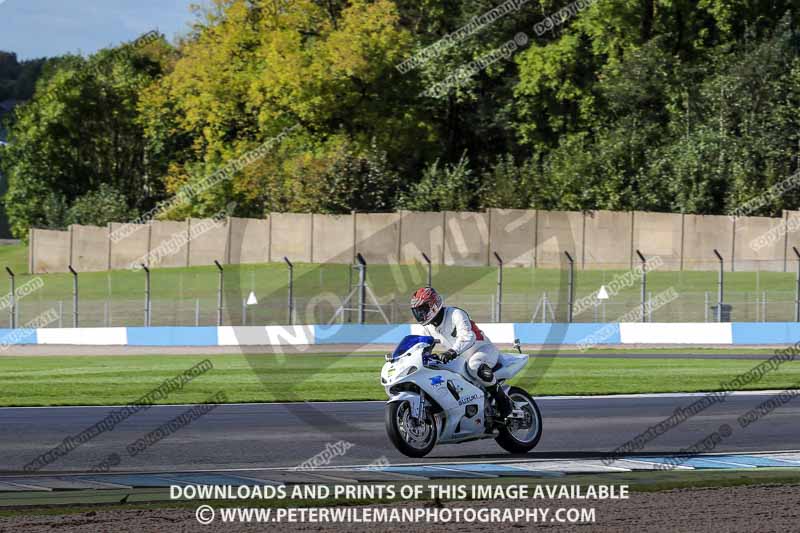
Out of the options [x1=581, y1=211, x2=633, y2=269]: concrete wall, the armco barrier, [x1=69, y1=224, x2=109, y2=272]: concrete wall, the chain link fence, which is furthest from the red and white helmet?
[x1=69, y1=224, x2=109, y2=272]: concrete wall

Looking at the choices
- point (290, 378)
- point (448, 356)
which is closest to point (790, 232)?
point (290, 378)

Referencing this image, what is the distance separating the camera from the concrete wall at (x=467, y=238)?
2173 inches

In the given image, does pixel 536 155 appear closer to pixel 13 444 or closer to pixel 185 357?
pixel 185 357

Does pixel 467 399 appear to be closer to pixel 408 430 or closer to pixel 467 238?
pixel 408 430

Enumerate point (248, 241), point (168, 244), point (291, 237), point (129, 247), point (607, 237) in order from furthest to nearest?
point (129, 247)
point (168, 244)
point (248, 241)
point (291, 237)
point (607, 237)

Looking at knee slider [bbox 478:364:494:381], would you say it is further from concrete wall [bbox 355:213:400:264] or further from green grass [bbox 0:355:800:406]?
concrete wall [bbox 355:213:400:264]

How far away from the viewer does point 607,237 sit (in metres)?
53.3

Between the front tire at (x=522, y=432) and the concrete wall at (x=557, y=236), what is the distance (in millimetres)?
40618

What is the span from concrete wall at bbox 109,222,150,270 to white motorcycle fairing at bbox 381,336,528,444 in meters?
52.8

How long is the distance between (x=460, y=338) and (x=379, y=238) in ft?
147

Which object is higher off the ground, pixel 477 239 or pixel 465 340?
pixel 477 239

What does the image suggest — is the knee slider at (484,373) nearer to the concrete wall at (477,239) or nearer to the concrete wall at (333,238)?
the concrete wall at (477,239)

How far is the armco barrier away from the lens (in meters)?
37.5

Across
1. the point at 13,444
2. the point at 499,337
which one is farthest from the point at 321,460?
the point at 499,337
